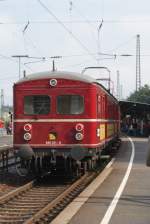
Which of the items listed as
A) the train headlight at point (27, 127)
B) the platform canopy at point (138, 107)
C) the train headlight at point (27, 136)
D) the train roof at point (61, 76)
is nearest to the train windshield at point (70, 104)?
the train roof at point (61, 76)

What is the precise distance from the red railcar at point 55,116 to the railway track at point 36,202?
80cm

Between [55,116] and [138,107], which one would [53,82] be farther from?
[138,107]

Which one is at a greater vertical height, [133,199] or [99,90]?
[99,90]

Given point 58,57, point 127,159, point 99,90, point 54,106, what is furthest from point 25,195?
point 58,57

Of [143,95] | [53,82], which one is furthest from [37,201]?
[143,95]

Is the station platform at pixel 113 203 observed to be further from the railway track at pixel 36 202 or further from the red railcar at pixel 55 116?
the red railcar at pixel 55 116

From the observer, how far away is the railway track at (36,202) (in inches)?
469

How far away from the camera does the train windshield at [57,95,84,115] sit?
58.1 ft

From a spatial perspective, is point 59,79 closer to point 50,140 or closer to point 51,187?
point 50,140

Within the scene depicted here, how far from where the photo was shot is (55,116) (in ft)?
58.2

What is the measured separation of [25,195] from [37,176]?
11.8 ft

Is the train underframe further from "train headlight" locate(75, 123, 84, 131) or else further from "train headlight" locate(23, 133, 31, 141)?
"train headlight" locate(75, 123, 84, 131)

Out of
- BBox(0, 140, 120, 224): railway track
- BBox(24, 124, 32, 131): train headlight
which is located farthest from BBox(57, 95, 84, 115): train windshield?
BBox(0, 140, 120, 224): railway track

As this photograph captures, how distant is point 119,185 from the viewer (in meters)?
16.5
